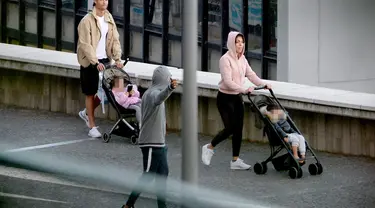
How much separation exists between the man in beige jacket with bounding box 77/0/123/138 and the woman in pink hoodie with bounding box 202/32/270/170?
1911 mm

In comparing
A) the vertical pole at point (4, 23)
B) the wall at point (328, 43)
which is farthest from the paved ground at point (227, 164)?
the vertical pole at point (4, 23)

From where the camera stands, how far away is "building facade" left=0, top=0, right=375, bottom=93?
21.8 m

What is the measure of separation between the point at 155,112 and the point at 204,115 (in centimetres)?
472

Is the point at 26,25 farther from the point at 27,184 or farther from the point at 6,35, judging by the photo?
the point at 27,184

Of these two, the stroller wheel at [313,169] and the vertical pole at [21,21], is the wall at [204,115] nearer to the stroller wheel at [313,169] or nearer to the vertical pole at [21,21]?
the stroller wheel at [313,169]

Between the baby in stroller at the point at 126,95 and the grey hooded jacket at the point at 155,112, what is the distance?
366 cm

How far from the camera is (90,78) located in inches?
582

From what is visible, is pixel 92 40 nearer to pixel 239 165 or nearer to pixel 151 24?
pixel 239 165

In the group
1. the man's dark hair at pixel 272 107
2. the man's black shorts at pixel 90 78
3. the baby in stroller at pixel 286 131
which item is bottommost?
the baby in stroller at pixel 286 131

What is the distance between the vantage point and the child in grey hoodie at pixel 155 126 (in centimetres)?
1020

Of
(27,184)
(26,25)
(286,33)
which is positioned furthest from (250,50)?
(27,184)

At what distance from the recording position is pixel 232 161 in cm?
1305

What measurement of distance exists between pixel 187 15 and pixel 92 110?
24.1ft

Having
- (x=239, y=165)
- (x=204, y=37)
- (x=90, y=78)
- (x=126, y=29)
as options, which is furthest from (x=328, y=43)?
(x=239, y=165)
